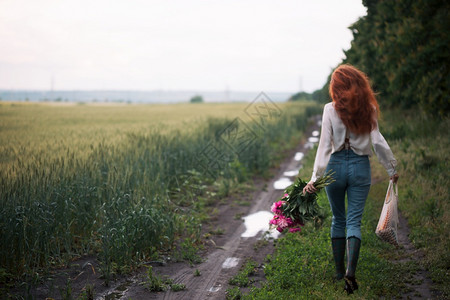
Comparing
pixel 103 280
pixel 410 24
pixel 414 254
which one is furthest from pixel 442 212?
pixel 410 24

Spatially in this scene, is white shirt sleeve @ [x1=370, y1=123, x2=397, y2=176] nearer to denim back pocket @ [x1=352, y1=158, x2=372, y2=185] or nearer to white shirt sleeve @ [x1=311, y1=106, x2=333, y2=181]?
denim back pocket @ [x1=352, y1=158, x2=372, y2=185]

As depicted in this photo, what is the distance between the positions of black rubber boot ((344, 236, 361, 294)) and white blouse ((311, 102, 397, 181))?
30.7 inches

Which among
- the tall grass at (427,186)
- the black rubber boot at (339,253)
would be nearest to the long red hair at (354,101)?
the black rubber boot at (339,253)

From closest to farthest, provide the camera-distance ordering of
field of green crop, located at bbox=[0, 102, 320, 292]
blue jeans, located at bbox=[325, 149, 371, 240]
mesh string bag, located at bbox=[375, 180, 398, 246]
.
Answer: blue jeans, located at bbox=[325, 149, 371, 240], mesh string bag, located at bbox=[375, 180, 398, 246], field of green crop, located at bbox=[0, 102, 320, 292]

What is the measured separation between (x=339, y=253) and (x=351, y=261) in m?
0.34

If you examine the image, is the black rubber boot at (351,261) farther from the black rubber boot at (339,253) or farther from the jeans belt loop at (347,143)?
the jeans belt loop at (347,143)

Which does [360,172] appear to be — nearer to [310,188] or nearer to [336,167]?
[336,167]

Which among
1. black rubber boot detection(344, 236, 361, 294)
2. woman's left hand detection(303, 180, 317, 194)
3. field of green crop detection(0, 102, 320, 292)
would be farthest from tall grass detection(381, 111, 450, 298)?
field of green crop detection(0, 102, 320, 292)

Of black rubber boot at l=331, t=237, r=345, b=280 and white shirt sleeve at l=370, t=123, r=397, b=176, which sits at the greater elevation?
white shirt sleeve at l=370, t=123, r=397, b=176

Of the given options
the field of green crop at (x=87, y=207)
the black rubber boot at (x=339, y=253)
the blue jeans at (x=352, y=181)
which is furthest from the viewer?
the field of green crop at (x=87, y=207)

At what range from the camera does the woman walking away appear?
176 inches

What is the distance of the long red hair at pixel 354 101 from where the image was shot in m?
4.43

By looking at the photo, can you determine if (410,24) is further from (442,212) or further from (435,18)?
(442,212)

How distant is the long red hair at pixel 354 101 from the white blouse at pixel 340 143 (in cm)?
7
